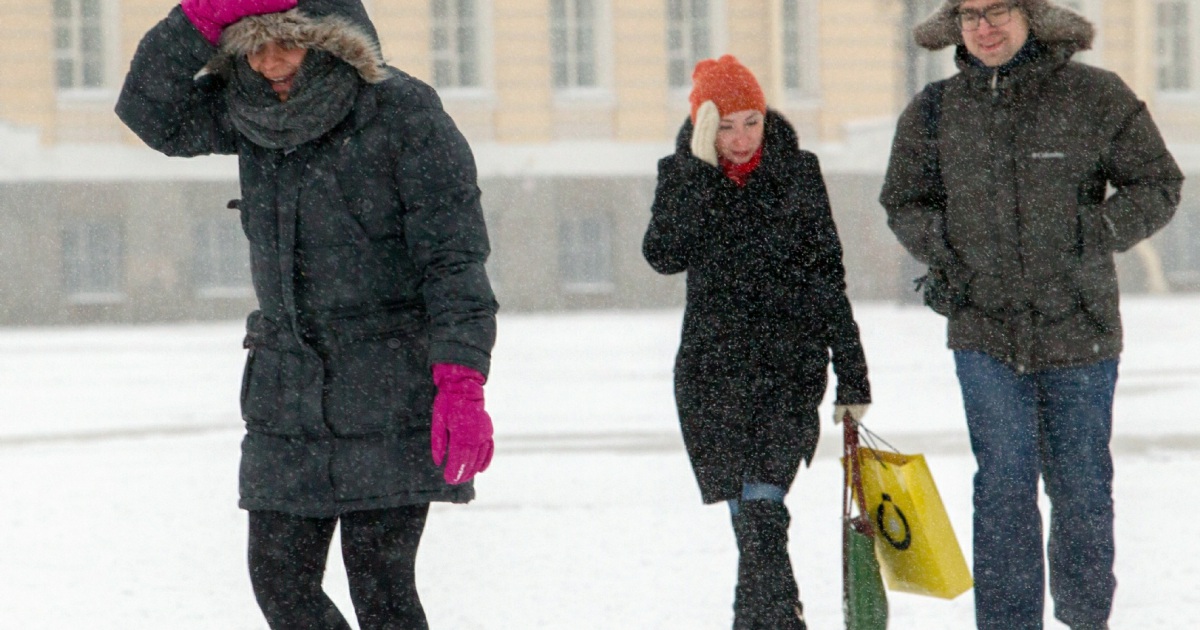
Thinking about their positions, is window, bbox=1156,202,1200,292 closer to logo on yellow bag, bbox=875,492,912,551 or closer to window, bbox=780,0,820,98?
window, bbox=780,0,820,98

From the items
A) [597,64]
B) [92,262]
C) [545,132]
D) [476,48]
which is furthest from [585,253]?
[92,262]

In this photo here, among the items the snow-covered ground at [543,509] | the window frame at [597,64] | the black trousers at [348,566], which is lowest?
the snow-covered ground at [543,509]

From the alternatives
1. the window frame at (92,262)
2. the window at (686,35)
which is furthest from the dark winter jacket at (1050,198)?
the window at (686,35)

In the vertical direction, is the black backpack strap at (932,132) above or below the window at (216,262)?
above

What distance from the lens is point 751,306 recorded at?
15.1 ft

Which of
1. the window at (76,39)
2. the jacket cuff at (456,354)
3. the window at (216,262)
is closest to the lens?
the jacket cuff at (456,354)

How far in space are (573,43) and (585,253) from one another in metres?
3.45

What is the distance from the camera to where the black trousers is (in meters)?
3.28

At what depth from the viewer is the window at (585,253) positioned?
1043 inches

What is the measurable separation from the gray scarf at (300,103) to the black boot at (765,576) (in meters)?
1.79

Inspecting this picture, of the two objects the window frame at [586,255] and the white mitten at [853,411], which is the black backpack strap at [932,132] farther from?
the window frame at [586,255]

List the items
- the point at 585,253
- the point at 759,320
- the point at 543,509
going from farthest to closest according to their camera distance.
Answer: the point at 585,253, the point at 543,509, the point at 759,320

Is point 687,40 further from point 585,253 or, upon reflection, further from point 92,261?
point 92,261

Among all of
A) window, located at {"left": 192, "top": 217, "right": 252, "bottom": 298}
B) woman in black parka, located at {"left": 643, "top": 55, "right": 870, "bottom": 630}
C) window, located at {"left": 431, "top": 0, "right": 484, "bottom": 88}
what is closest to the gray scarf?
woman in black parka, located at {"left": 643, "top": 55, "right": 870, "bottom": 630}
